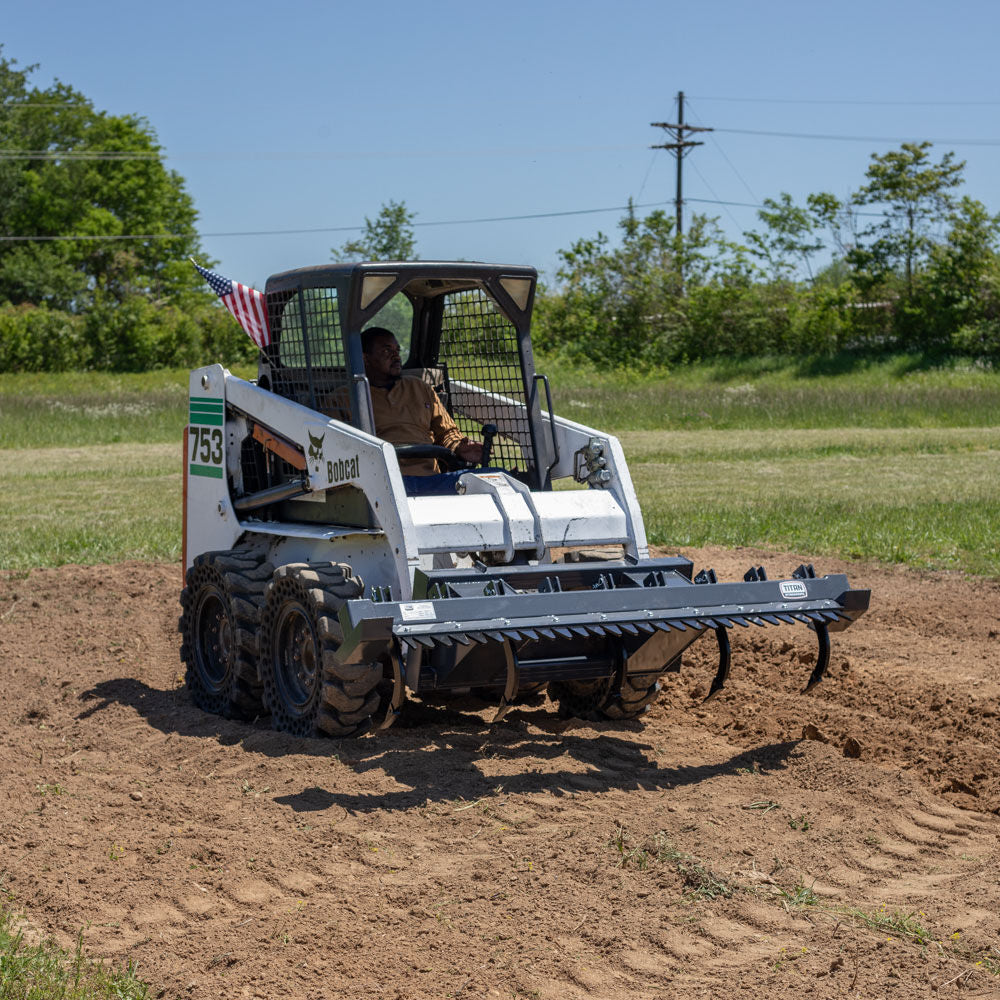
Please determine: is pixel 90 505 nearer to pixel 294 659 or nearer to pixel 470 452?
pixel 470 452

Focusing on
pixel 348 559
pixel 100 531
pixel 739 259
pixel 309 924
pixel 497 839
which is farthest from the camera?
pixel 739 259

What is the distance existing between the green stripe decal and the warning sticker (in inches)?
117

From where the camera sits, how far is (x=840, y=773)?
19.8 feet

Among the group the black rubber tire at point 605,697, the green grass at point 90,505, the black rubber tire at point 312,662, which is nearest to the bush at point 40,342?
the green grass at point 90,505

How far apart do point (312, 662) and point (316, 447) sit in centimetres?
115

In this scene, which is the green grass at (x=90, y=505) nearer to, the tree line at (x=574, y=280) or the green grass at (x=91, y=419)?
the green grass at (x=91, y=419)

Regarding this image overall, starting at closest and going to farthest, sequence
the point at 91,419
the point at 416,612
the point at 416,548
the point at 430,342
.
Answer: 1. the point at 416,612
2. the point at 416,548
3. the point at 430,342
4. the point at 91,419

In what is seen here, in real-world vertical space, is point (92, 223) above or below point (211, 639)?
above

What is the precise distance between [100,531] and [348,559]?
338 inches

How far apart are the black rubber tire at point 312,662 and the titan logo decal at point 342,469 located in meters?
0.46

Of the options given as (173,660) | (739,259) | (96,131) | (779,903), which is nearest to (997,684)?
(779,903)

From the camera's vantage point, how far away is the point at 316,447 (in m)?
7.03

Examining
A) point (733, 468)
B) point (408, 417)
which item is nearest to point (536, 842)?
point (408, 417)

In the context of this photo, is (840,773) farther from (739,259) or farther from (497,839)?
(739,259)
